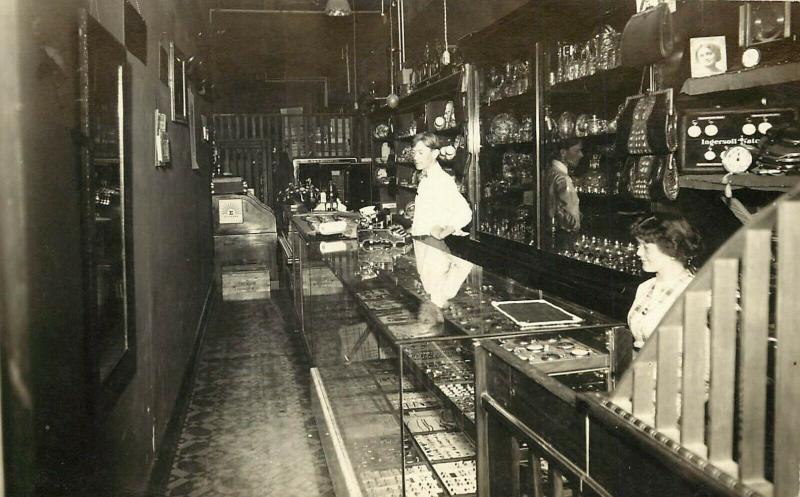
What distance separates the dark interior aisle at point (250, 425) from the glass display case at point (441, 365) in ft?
2.30

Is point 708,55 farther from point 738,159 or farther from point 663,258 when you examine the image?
point 663,258

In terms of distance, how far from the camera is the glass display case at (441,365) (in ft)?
6.55

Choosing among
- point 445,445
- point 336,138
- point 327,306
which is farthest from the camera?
point 336,138

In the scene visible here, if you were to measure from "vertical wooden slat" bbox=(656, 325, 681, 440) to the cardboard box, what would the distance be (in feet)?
25.0

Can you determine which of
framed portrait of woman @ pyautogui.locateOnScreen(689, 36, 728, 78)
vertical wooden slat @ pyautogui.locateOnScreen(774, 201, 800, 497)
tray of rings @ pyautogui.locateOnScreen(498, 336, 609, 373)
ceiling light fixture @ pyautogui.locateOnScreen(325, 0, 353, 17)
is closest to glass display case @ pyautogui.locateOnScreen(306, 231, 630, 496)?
tray of rings @ pyautogui.locateOnScreen(498, 336, 609, 373)

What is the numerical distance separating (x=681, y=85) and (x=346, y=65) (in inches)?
368

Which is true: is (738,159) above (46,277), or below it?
above

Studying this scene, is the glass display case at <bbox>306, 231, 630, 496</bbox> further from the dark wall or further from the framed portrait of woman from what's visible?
the framed portrait of woman

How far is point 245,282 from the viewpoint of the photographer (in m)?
8.88

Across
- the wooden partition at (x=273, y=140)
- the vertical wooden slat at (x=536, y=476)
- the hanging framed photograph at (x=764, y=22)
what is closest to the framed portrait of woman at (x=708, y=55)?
the hanging framed photograph at (x=764, y=22)

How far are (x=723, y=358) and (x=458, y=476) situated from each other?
1380 mm

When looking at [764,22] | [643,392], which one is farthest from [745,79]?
[643,392]

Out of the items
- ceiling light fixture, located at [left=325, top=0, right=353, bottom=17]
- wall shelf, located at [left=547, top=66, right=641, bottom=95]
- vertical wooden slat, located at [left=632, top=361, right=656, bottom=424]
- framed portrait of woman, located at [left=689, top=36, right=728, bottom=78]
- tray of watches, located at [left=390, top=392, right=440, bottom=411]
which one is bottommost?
tray of watches, located at [left=390, top=392, right=440, bottom=411]

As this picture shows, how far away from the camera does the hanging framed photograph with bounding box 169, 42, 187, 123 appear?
4.40m
